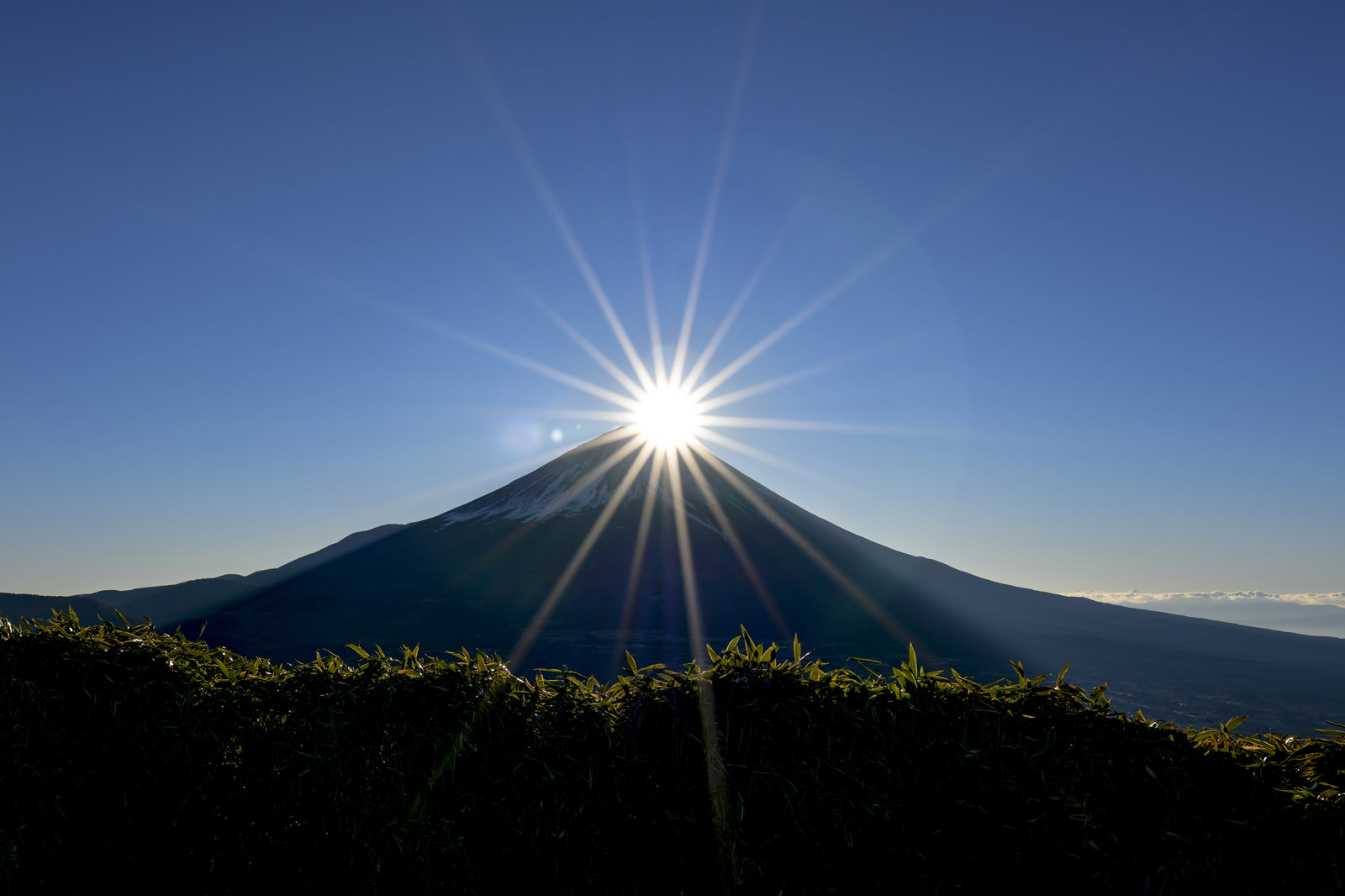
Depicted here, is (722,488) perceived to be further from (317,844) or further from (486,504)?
(317,844)

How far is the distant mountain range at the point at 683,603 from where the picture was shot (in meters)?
67.9

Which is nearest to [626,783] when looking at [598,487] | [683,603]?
[683,603]

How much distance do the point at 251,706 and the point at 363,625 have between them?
249 feet

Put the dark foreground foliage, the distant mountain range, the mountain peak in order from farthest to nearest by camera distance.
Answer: the mountain peak
the distant mountain range
the dark foreground foliage

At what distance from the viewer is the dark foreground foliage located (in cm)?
345

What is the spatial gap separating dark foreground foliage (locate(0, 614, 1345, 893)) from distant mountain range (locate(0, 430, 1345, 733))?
175 ft

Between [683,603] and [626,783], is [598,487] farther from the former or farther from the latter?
[626,783]

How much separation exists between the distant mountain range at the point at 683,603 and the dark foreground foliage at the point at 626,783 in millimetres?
53398

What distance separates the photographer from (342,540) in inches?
7785

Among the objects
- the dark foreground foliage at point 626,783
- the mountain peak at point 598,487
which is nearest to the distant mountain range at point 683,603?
the mountain peak at point 598,487

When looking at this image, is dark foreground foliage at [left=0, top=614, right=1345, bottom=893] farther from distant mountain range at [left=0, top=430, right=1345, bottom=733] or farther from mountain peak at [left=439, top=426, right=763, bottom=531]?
mountain peak at [left=439, top=426, right=763, bottom=531]

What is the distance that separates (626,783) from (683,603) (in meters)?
82.7

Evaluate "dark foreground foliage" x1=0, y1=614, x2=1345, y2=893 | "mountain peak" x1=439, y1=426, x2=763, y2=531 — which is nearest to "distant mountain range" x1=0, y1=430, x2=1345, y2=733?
"mountain peak" x1=439, y1=426, x2=763, y2=531

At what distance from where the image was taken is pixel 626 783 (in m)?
3.74
